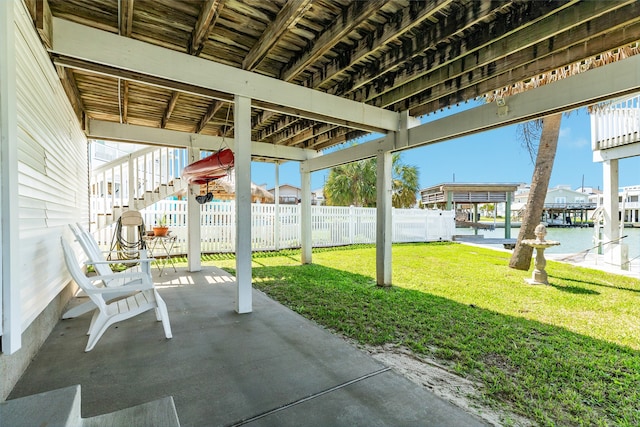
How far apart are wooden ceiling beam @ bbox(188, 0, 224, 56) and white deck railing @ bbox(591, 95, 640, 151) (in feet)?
27.4

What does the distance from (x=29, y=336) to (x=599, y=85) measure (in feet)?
19.0

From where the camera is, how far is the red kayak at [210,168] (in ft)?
15.6

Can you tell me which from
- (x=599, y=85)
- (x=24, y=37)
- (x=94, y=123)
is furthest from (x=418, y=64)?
(x=94, y=123)

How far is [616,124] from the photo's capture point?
21.9 feet

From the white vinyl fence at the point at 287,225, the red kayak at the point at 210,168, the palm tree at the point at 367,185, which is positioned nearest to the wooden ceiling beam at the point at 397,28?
the red kayak at the point at 210,168

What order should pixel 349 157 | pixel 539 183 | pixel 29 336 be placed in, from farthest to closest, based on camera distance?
1. pixel 539 183
2. pixel 349 157
3. pixel 29 336

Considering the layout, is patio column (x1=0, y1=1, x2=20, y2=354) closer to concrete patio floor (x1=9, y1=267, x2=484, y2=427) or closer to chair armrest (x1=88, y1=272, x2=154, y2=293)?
concrete patio floor (x1=9, y1=267, x2=484, y2=427)

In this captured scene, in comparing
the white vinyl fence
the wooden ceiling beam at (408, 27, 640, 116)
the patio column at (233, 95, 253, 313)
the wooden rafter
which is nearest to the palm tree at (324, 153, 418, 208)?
the white vinyl fence

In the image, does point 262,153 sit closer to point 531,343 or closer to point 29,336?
point 29,336

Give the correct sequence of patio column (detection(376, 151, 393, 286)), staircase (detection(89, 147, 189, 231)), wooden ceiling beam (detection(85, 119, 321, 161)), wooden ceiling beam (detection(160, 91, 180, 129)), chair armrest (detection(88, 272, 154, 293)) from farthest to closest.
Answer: staircase (detection(89, 147, 189, 231)) < wooden ceiling beam (detection(85, 119, 321, 161)) < patio column (detection(376, 151, 393, 286)) < wooden ceiling beam (detection(160, 91, 180, 129)) < chair armrest (detection(88, 272, 154, 293))

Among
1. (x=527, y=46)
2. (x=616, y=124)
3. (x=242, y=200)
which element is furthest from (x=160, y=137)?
(x=616, y=124)

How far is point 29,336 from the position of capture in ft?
7.76

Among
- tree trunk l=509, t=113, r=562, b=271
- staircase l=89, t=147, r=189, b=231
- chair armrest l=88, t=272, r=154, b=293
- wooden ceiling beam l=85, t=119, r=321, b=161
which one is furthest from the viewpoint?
staircase l=89, t=147, r=189, b=231

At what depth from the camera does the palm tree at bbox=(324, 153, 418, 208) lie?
1683 centimetres
